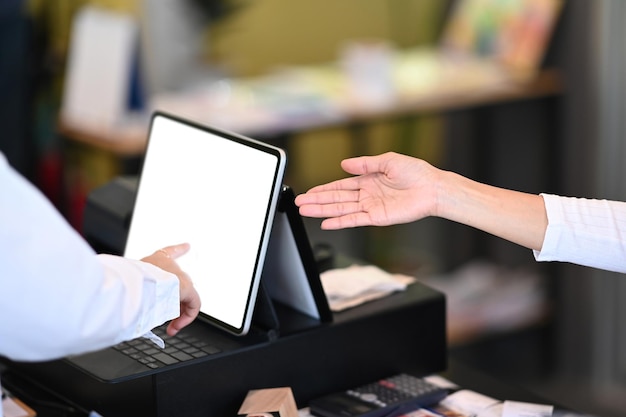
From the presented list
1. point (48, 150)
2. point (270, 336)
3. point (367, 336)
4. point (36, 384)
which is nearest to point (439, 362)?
point (367, 336)

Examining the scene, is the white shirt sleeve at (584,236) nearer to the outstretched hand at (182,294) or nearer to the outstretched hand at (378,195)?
the outstretched hand at (378,195)

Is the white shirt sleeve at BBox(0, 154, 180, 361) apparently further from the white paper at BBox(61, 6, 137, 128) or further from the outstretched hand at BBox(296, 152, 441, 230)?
the white paper at BBox(61, 6, 137, 128)

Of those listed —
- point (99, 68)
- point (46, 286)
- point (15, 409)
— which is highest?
point (99, 68)

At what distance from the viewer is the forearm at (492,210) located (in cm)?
166

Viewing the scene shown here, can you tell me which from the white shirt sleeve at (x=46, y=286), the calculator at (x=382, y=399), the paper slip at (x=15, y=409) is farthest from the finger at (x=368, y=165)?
the paper slip at (x=15, y=409)

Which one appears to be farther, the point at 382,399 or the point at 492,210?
the point at 382,399

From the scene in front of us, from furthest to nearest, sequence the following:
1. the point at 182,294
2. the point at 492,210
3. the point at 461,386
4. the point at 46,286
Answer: the point at 461,386 < the point at 492,210 < the point at 182,294 < the point at 46,286

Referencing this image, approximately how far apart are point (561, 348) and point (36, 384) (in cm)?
243

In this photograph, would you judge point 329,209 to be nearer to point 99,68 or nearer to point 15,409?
point 15,409

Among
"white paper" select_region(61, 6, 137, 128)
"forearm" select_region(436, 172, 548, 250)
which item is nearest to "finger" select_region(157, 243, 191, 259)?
"forearm" select_region(436, 172, 548, 250)

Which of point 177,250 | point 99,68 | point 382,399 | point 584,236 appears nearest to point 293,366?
point 382,399

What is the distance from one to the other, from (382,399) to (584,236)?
1.43 ft

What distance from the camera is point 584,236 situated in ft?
5.55

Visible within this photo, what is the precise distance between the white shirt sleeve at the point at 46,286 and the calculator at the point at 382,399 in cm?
53
